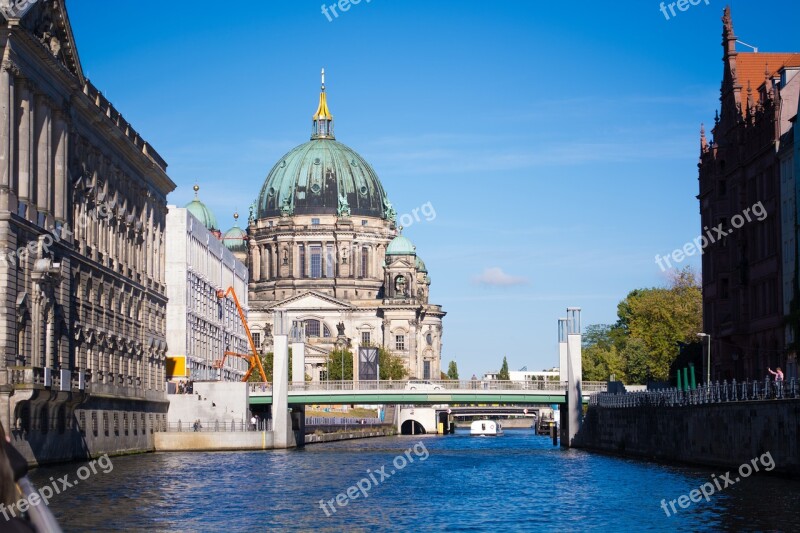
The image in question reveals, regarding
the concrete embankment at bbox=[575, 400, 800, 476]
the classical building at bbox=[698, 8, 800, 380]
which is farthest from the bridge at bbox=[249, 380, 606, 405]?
the classical building at bbox=[698, 8, 800, 380]

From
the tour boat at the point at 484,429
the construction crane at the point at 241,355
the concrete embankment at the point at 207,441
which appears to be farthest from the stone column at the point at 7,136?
the tour boat at the point at 484,429

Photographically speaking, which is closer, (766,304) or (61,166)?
(61,166)

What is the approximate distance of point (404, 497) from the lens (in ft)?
159

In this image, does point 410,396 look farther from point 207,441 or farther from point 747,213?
point 747,213

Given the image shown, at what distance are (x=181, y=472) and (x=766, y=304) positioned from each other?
34.4 metres

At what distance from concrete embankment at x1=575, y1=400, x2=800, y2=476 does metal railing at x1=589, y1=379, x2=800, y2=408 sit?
46 centimetres

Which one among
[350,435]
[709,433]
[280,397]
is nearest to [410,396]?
[280,397]

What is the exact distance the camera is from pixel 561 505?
4481 cm

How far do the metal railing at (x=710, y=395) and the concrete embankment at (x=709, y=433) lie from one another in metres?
0.46

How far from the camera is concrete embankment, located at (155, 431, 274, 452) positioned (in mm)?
91769

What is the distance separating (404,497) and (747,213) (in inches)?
1513

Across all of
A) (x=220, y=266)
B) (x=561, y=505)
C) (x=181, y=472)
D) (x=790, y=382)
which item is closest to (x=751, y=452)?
(x=790, y=382)

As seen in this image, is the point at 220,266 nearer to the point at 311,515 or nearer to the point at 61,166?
the point at 61,166

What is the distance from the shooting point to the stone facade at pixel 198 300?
108188 mm
